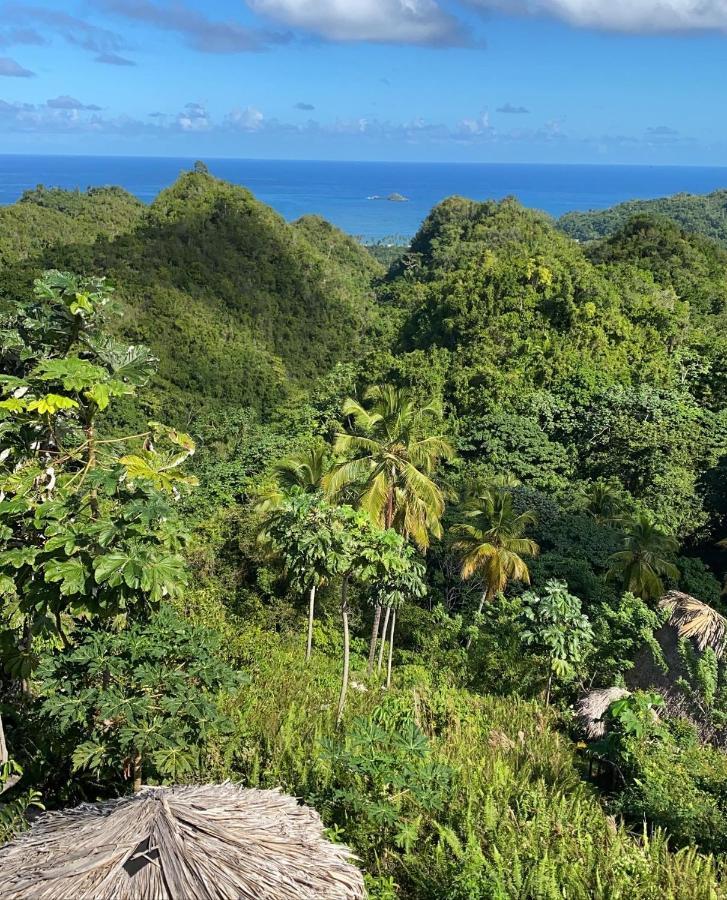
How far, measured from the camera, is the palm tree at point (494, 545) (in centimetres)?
1280

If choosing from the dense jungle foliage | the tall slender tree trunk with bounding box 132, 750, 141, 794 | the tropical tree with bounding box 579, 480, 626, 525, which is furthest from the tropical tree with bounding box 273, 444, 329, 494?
the tall slender tree trunk with bounding box 132, 750, 141, 794

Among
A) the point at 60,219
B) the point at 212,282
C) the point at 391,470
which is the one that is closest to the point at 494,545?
the point at 391,470

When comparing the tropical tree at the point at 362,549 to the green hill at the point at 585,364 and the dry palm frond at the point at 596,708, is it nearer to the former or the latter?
the dry palm frond at the point at 596,708

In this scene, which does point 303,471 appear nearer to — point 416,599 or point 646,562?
point 416,599

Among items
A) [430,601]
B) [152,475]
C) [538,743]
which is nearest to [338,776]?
[538,743]

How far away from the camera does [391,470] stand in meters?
10.6

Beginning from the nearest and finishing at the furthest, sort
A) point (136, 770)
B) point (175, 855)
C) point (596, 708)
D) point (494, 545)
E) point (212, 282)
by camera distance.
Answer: point (175, 855), point (136, 770), point (596, 708), point (494, 545), point (212, 282)

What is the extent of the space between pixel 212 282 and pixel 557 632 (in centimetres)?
4615

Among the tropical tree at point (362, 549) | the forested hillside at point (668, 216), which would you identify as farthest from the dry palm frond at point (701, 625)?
the forested hillside at point (668, 216)

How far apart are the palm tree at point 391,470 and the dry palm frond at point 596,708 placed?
3556 millimetres

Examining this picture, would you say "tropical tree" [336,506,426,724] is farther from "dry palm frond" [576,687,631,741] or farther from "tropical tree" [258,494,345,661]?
"dry palm frond" [576,687,631,741]

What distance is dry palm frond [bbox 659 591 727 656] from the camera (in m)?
8.50

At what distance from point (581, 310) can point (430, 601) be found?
1684 centimetres

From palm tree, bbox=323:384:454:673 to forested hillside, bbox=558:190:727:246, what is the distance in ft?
302
